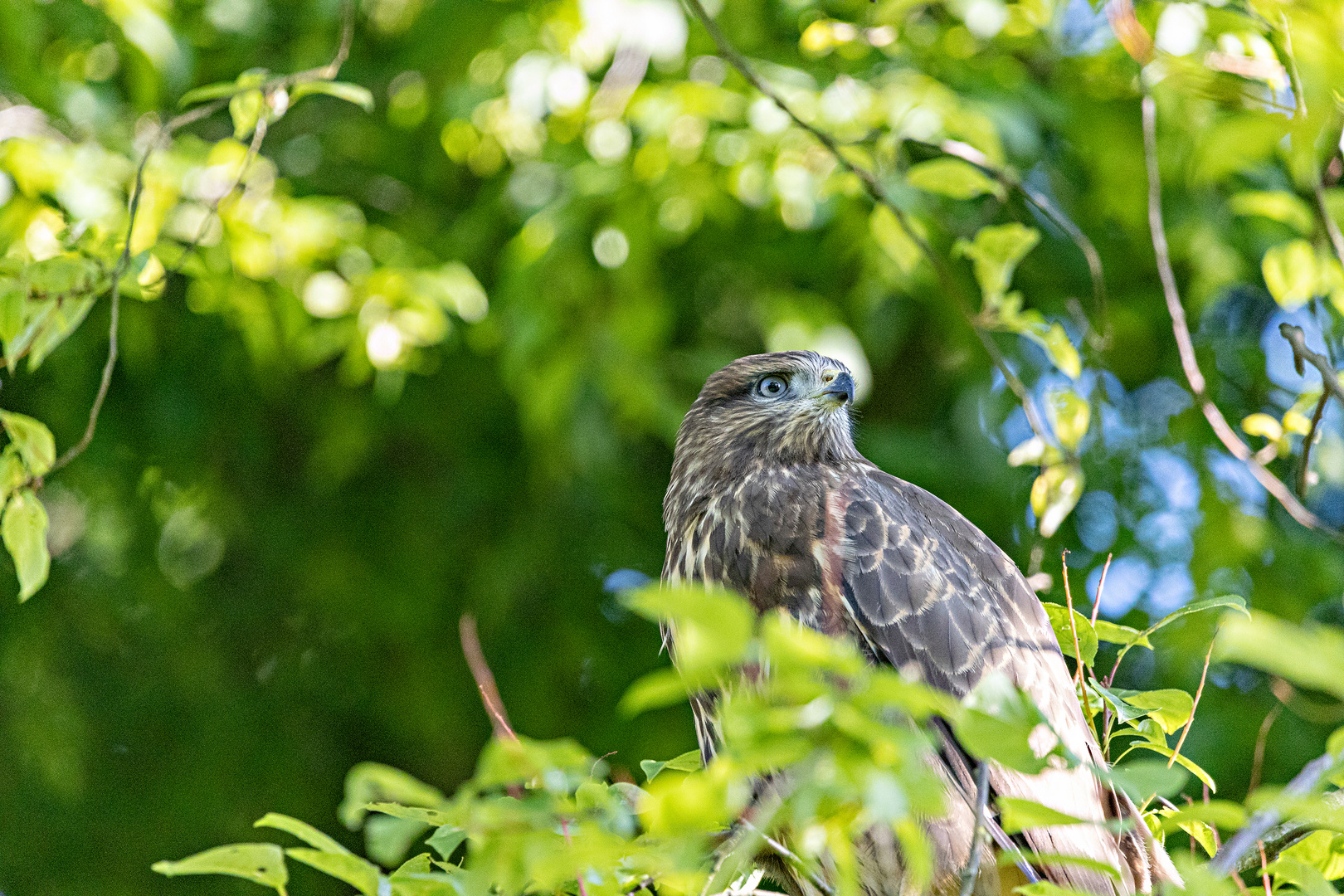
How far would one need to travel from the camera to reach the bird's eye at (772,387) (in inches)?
148

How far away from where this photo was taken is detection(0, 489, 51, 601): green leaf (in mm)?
2342

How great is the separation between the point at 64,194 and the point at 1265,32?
3.36 metres

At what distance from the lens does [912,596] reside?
9.86ft

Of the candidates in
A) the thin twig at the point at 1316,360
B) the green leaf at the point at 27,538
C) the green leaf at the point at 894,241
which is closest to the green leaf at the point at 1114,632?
the thin twig at the point at 1316,360

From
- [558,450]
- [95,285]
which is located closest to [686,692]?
[95,285]

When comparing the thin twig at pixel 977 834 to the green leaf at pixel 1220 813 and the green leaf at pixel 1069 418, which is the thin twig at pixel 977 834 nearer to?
the green leaf at pixel 1220 813

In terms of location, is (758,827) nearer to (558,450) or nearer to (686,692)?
(686,692)

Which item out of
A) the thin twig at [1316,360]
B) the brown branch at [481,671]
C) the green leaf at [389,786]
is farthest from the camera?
the thin twig at [1316,360]

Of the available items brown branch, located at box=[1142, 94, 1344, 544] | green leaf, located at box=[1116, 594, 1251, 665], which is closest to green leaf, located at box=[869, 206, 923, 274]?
brown branch, located at box=[1142, 94, 1344, 544]

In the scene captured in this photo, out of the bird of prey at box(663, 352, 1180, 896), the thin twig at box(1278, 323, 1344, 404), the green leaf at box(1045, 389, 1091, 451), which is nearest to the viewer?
the thin twig at box(1278, 323, 1344, 404)

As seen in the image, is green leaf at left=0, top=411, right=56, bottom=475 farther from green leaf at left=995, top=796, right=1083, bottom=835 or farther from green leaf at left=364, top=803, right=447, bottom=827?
green leaf at left=995, top=796, right=1083, bottom=835

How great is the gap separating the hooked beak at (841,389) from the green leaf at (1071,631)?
1088 millimetres

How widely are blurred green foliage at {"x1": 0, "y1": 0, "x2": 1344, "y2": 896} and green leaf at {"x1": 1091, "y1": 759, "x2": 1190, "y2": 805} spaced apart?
5.58ft

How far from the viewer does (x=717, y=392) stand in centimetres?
387
